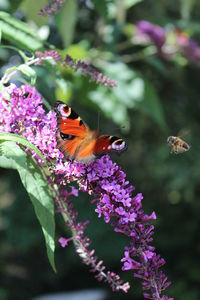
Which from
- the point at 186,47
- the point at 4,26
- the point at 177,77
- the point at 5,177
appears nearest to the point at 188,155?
the point at 177,77

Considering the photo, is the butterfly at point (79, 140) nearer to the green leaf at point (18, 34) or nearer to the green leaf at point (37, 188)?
the green leaf at point (37, 188)

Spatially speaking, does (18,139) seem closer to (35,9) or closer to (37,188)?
(37,188)

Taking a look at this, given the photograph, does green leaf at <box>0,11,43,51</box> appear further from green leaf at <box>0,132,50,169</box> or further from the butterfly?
green leaf at <box>0,132,50,169</box>

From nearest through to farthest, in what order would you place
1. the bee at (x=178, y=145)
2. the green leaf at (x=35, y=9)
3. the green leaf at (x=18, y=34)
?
the green leaf at (x=18, y=34), the bee at (x=178, y=145), the green leaf at (x=35, y=9)

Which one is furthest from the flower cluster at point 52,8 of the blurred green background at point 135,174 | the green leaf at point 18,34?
the blurred green background at point 135,174

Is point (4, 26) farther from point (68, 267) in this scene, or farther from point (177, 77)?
point (68, 267)
